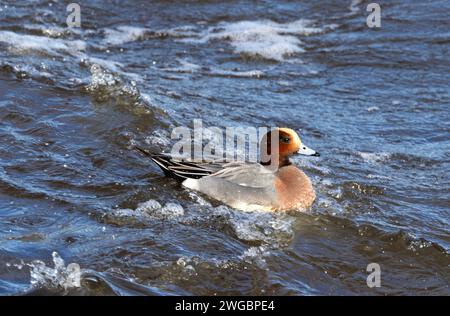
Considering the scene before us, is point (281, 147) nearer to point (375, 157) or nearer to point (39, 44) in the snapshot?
point (375, 157)

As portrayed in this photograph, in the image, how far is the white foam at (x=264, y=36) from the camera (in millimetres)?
11117

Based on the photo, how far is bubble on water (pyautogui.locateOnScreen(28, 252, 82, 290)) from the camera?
4.83 m

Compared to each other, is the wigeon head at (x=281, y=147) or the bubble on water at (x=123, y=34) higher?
the bubble on water at (x=123, y=34)

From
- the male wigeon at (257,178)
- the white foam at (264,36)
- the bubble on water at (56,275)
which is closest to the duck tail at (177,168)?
the male wigeon at (257,178)

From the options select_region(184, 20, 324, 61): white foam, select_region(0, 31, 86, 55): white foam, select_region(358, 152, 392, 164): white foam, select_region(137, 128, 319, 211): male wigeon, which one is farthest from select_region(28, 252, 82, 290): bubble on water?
select_region(184, 20, 324, 61): white foam

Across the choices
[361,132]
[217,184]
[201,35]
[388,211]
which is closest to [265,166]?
[217,184]

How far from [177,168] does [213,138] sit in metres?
1.25

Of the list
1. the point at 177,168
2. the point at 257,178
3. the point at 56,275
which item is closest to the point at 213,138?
the point at 177,168

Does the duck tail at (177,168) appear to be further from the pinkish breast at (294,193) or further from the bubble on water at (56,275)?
the bubble on water at (56,275)

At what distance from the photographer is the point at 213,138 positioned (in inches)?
314

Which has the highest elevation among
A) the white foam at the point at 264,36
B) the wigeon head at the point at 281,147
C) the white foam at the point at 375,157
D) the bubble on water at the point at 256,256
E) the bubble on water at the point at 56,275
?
the white foam at the point at 264,36

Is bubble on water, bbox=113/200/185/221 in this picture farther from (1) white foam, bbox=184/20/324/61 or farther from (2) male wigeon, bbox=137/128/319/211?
(1) white foam, bbox=184/20/324/61

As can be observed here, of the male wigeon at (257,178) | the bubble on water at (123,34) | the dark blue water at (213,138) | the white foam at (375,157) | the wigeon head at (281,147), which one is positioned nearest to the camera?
the dark blue water at (213,138)

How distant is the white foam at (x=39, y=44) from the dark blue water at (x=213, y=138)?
0.16 feet
